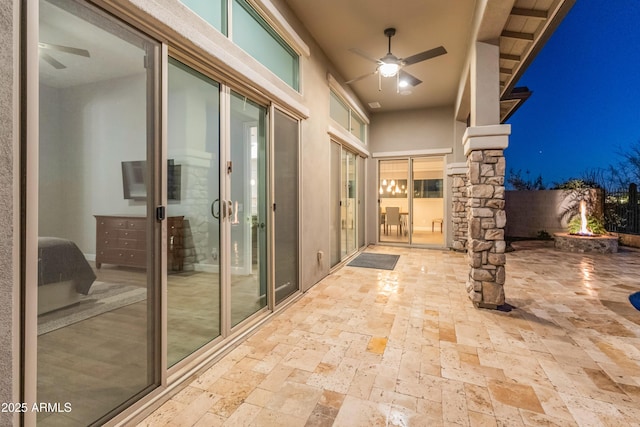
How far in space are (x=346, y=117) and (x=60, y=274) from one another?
17.0ft

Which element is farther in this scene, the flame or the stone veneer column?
the flame

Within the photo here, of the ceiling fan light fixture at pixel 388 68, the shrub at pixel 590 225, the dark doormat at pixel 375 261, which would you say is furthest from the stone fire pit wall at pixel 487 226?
the shrub at pixel 590 225

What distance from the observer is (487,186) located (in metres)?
3.13

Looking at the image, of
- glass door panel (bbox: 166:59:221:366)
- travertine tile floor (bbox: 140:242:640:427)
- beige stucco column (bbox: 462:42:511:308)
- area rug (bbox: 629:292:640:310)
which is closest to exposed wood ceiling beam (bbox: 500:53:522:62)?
beige stucco column (bbox: 462:42:511:308)

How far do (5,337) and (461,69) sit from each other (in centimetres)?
599

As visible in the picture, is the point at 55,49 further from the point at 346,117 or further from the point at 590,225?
the point at 590,225

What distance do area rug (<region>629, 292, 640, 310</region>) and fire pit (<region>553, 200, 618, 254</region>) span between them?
351cm

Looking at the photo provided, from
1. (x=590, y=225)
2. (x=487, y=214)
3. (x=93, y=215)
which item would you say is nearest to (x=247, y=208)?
(x=93, y=215)

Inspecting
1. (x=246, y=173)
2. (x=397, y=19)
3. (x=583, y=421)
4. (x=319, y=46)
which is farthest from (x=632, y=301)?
(x=319, y=46)

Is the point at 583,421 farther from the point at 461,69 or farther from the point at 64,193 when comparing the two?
the point at 461,69

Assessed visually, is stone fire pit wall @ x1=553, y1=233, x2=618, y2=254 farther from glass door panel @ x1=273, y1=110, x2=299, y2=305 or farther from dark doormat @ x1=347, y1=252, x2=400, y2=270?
glass door panel @ x1=273, y1=110, x2=299, y2=305

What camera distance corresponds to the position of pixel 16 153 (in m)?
1.11

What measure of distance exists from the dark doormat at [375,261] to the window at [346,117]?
8.42 feet

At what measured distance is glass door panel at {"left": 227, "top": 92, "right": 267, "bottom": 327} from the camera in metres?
2.56
